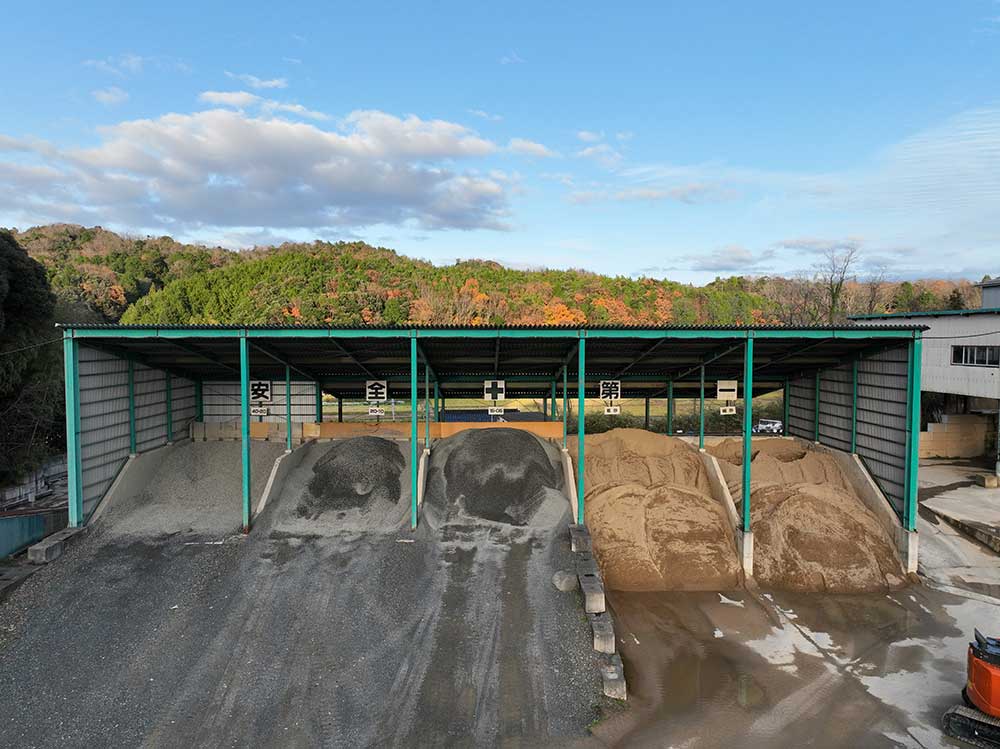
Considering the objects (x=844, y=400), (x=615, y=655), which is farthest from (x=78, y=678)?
(x=844, y=400)

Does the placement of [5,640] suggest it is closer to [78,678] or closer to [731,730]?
[78,678]

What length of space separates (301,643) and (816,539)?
→ 11.5 m

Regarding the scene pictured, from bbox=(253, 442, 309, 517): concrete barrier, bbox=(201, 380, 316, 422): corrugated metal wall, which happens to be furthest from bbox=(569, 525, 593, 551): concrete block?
bbox=(201, 380, 316, 422): corrugated metal wall

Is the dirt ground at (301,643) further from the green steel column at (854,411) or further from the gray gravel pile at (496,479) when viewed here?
the green steel column at (854,411)

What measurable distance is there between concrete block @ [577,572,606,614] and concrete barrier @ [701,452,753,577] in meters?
4.57

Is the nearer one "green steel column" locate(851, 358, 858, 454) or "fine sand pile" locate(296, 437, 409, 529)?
"fine sand pile" locate(296, 437, 409, 529)

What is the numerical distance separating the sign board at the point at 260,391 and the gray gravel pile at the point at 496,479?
5.69m

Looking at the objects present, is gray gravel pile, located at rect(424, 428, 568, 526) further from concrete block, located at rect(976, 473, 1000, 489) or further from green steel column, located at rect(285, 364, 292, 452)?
concrete block, located at rect(976, 473, 1000, 489)

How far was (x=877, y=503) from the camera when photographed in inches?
596

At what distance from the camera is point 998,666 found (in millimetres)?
7527

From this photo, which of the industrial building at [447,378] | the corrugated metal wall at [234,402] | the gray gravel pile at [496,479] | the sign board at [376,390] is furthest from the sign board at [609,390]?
the corrugated metal wall at [234,402]

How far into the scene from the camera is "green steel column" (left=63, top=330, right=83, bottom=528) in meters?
13.6

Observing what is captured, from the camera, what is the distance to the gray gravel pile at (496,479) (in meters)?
14.3

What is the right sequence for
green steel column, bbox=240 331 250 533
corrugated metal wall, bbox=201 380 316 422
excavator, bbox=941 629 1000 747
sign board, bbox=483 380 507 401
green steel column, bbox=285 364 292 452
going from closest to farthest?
excavator, bbox=941 629 1000 747, green steel column, bbox=240 331 250 533, sign board, bbox=483 380 507 401, green steel column, bbox=285 364 292 452, corrugated metal wall, bbox=201 380 316 422
